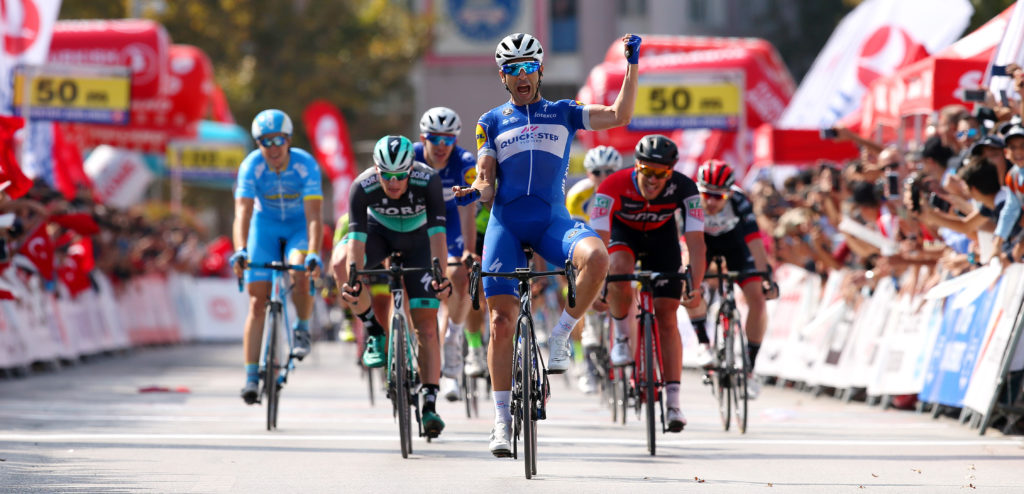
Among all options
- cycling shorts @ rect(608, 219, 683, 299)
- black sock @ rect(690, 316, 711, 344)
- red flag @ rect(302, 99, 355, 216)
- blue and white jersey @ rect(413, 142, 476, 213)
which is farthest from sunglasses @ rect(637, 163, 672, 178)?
red flag @ rect(302, 99, 355, 216)

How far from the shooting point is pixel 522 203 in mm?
9570

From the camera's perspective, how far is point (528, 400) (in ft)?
29.5

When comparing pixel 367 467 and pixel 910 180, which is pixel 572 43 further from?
pixel 367 467

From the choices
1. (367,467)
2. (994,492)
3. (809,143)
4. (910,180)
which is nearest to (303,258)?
(367,467)

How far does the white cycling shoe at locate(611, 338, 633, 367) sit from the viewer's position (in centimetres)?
1174

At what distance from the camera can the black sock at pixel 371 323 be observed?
456 inches

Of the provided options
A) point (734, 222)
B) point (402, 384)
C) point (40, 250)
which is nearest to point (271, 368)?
point (402, 384)

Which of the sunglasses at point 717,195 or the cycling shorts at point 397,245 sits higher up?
the sunglasses at point 717,195

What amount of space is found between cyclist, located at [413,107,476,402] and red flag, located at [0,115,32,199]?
3.84 metres

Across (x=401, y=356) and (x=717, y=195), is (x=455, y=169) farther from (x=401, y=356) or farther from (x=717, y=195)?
(x=401, y=356)

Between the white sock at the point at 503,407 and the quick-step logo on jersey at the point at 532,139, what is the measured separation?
1268mm

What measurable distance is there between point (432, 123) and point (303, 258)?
4.64 ft

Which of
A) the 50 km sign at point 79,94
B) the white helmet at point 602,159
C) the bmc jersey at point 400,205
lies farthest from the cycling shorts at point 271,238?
the 50 km sign at point 79,94

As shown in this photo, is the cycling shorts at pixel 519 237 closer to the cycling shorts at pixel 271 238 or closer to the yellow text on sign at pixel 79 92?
the cycling shorts at pixel 271 238
